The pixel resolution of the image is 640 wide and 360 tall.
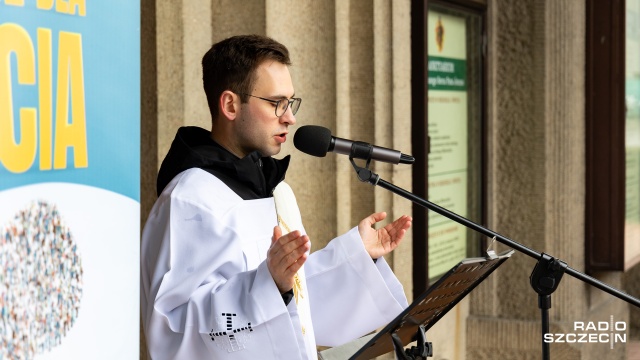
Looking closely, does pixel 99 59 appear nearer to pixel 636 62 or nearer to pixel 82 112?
pixel 82 112

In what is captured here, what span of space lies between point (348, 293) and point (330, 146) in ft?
2.32

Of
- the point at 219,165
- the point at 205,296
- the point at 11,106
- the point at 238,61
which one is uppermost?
the point at 238,61

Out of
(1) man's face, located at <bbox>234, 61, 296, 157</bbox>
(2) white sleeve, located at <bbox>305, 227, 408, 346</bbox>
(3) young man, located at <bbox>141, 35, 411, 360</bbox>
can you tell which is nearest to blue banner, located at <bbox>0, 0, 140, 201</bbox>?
(3) young man, located at <bbox>141, 35, 411, 360</bbox>

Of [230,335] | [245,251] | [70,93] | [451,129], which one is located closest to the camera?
[70,93]

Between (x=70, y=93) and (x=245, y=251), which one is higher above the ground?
(x=70, y=93)

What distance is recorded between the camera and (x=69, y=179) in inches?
72.1

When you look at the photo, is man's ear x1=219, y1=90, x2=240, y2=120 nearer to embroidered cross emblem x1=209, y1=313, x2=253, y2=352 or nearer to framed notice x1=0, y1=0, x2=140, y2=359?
embroidered cross emblem x1=209, y1=313, x2=253, y2=352

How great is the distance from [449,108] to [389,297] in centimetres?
338

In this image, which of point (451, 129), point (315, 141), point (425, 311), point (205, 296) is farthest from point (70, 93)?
point (451, 129)

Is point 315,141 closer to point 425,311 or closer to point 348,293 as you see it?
point 425,311

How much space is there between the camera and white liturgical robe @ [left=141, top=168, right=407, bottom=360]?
2729 millimetres

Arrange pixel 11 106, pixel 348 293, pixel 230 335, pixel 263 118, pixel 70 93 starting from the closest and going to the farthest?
pixel 11 106 < pixel 70 93 < pixel 230 335 < pixel 263 118 < pixel 348 293

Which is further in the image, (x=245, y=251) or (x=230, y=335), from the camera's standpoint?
(x=245, y=251)

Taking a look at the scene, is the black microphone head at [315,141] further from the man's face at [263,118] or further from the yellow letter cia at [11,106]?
the yellow letter cia at [11,106]
